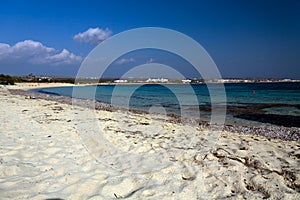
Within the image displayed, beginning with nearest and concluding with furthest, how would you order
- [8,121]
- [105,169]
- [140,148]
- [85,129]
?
1. [105,169]
2. [140,148]
3. [85,129]
4. [8,121]

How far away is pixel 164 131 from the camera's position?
24.8ft

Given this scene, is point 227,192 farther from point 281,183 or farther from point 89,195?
point 89,195

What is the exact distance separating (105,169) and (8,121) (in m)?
5.36

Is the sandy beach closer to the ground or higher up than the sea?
higher up

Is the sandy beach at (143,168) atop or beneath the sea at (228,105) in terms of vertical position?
atop

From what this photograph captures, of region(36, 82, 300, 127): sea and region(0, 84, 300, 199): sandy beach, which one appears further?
region(36, 82, 300, 127): sea

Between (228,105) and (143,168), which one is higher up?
(143,168)

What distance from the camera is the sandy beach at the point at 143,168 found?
3.40 meters

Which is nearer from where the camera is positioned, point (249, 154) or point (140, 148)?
point (249, 154)

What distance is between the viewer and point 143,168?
4.29 meters

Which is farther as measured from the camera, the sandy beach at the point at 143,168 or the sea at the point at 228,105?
the sea at the point at 228,105

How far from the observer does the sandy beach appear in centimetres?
340

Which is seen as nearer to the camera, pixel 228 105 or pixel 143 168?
pixel 143 168

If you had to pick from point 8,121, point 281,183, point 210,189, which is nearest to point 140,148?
point 210,189
